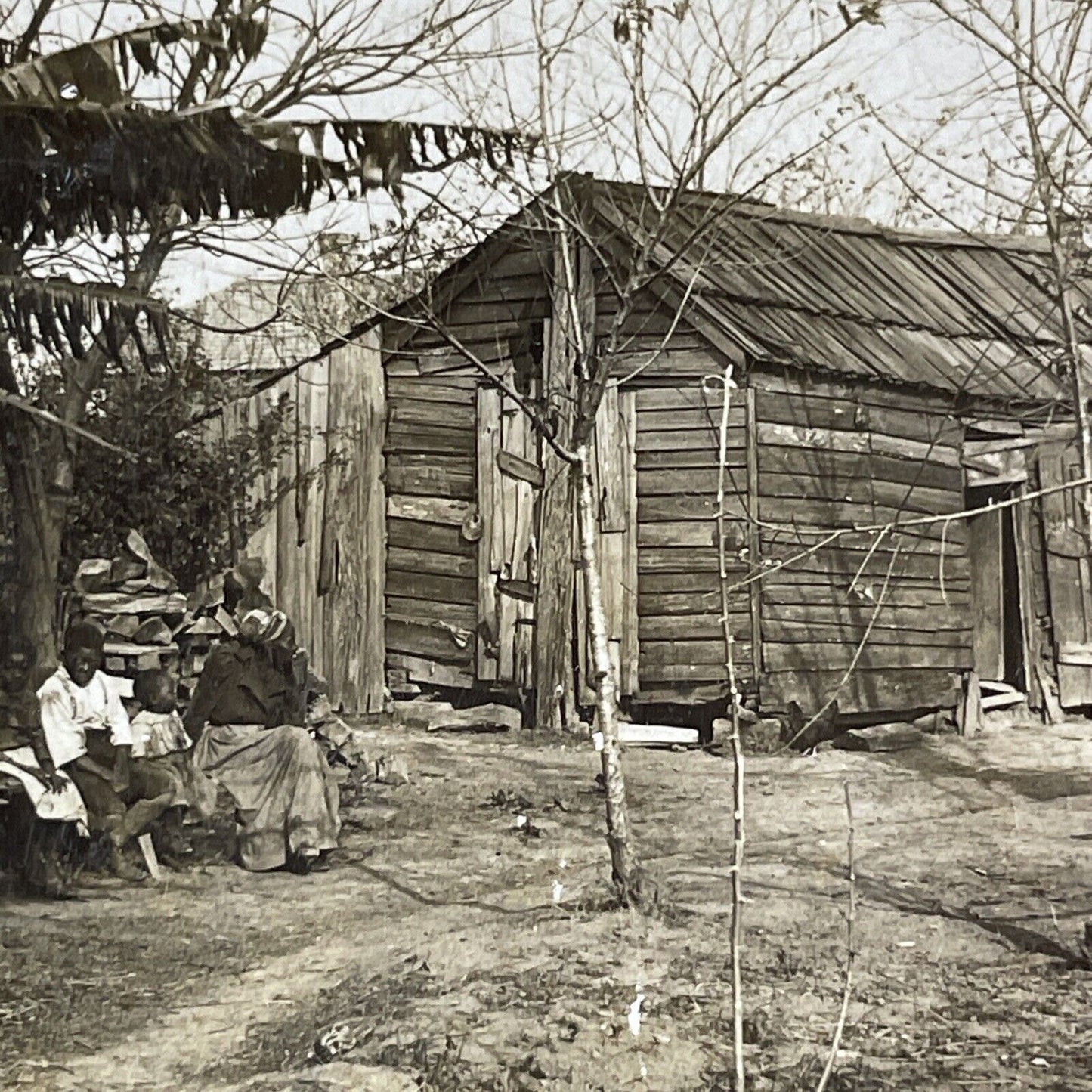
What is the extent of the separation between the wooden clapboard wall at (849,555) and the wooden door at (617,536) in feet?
3.16

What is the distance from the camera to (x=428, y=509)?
10805 mm

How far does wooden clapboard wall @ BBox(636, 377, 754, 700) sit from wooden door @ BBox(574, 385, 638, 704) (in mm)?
63

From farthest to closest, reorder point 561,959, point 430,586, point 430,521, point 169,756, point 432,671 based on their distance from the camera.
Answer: point 430,521 → point 430,586 → point 432,671 → point 169,756 → point 561,959

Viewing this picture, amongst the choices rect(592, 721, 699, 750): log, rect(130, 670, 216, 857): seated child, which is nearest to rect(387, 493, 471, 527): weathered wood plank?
rect(592, 721, 699, 750): log

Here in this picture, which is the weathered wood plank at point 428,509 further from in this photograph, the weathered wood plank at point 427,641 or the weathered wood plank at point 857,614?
the weathered wood plank at point 857,614

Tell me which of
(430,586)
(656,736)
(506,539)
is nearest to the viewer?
(656,736)

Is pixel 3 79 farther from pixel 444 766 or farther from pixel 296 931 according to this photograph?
pixel 444 766

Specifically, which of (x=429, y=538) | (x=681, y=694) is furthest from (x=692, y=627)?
(x=429, y=538)

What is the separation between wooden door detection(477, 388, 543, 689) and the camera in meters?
10.2

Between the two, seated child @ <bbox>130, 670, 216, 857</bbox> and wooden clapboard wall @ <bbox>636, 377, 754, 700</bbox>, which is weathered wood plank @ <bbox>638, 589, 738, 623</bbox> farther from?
seated child @ <bbox>130, 670, 216, 857</bbox>

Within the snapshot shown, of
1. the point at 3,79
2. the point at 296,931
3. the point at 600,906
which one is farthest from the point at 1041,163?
the point at 296,931

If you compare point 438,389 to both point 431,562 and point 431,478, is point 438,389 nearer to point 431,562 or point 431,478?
point 431,478

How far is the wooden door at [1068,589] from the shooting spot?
37.4ft

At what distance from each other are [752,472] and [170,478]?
423 centimetres
